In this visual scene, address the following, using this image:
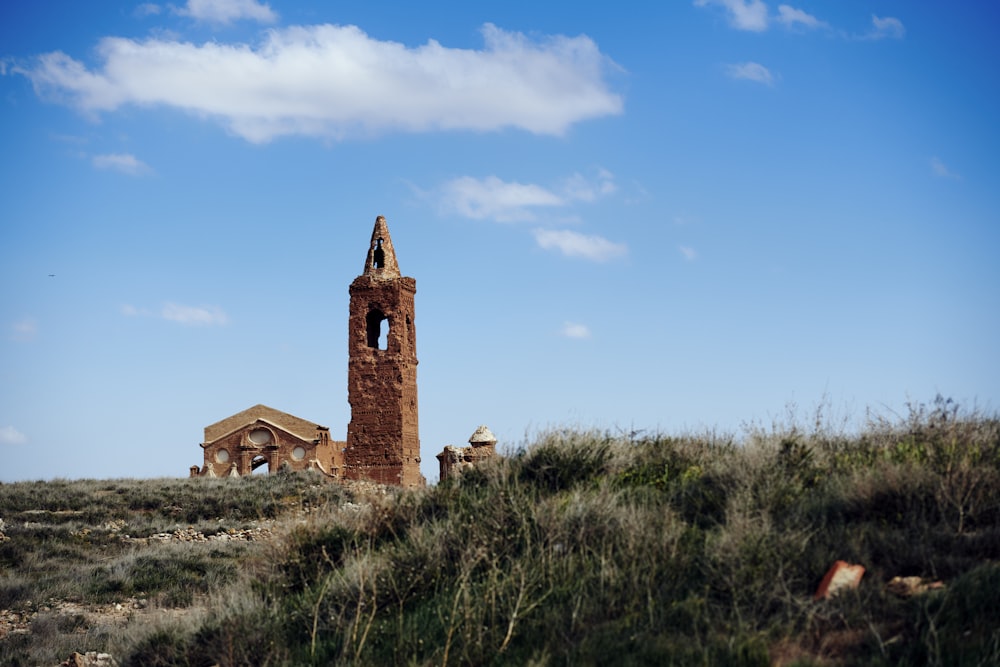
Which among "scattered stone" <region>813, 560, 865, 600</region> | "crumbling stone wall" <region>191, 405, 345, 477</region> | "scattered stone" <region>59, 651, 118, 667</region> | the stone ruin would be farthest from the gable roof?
"scattered stone" <region>813, 560, 865, 600</region>

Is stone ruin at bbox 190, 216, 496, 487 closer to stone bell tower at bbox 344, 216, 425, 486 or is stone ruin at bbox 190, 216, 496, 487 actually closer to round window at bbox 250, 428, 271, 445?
stone bell tower at bbox 344, 216, 425, 486

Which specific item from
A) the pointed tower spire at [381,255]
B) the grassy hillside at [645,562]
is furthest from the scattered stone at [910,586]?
the pointed tower spire at [381,255]

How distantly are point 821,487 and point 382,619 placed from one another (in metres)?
3.93

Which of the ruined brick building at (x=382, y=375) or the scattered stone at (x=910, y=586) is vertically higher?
the ruined brick building at (x=382, y=375)

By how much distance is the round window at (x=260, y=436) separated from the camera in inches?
1849

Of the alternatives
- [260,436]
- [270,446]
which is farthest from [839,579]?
[260,436]

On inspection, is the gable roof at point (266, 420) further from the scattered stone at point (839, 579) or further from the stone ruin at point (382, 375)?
the scattered stone at point (839, 579)

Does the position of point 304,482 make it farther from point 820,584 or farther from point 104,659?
point 820,584

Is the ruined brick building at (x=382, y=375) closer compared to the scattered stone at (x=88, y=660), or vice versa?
the scattered stone at (x=88, y=660)

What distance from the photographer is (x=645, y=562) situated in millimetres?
6660

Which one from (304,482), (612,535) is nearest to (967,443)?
(612,535)

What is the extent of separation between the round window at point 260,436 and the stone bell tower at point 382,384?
13.5m

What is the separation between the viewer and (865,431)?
9.21 metres

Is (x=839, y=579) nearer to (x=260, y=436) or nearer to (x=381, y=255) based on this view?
(x=381, y=255)
